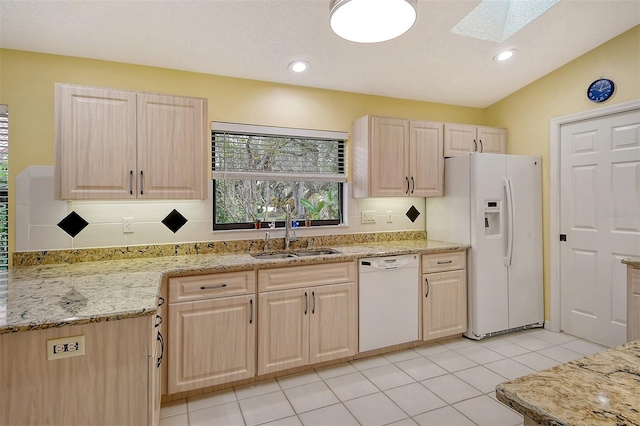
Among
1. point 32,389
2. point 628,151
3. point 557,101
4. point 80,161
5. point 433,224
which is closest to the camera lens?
point 32,389

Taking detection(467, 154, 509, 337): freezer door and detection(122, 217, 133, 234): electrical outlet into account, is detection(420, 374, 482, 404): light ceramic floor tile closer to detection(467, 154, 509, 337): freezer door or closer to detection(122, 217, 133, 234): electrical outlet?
detection(467, 154, 509, 337): freezer door

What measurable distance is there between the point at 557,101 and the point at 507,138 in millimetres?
578

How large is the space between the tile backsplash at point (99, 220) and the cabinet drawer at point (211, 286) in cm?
62

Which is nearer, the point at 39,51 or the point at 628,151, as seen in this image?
the point at 39,51

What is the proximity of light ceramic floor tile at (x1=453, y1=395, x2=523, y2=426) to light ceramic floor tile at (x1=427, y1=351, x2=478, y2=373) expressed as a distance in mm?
410

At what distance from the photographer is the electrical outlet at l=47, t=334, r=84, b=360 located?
1.29 meters

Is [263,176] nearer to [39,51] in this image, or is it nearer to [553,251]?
[39,51]

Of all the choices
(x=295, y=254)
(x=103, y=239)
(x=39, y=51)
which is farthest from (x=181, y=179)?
(x=39, y=51)

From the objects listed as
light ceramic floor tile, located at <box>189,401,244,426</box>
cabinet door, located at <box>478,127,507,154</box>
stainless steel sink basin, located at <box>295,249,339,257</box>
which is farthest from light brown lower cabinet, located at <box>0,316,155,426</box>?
cabinet door, located at <box>478,127,507,154</box>

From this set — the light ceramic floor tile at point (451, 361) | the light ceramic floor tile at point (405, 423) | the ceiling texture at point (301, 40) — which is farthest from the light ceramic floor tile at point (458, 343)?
the ceiling texture at point (301, 40)

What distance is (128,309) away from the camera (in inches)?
54.7

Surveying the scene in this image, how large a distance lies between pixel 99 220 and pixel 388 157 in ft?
7.81

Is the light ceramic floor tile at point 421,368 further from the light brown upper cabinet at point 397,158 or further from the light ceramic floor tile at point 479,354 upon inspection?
the light brown upper cabinet at point 397,158

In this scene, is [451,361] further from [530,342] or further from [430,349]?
[530,342]
